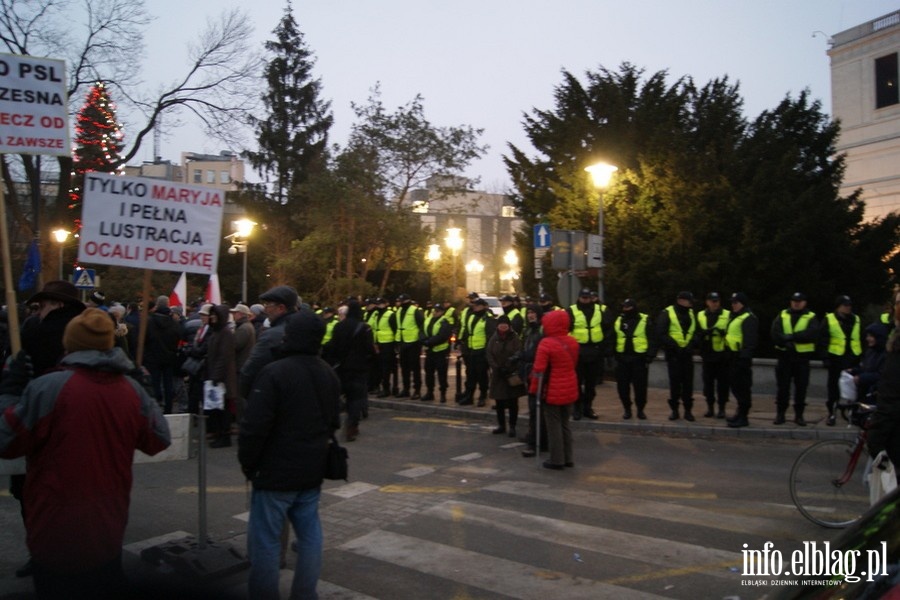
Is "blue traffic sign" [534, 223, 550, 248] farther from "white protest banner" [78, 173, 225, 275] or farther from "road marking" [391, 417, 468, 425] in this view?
"white protest banner" [78, 173, 225, 275]

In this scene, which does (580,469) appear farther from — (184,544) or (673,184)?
(673,184)

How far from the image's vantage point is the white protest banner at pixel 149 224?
5.64 m

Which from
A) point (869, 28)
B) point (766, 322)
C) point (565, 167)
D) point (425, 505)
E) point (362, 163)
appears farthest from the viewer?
point (869, 28)

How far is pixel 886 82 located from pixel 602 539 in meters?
40.4

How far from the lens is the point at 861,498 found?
6.17 m

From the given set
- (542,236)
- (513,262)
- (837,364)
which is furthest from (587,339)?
(513,262)

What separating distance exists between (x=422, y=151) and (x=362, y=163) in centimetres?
206

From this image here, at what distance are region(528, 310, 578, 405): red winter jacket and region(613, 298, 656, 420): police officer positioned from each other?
3.07m

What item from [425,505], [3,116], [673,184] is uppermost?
[673,184]

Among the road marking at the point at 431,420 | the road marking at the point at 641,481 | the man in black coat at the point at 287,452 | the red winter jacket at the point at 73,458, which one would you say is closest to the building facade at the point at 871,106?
the road marking at the point at 431,420

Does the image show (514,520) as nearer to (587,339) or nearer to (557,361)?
(557,361)

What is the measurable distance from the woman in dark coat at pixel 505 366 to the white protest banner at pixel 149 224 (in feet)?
18.0

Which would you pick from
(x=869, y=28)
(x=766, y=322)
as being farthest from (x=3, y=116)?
(x=869, y=28)

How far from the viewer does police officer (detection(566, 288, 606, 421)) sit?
39.2 feet
